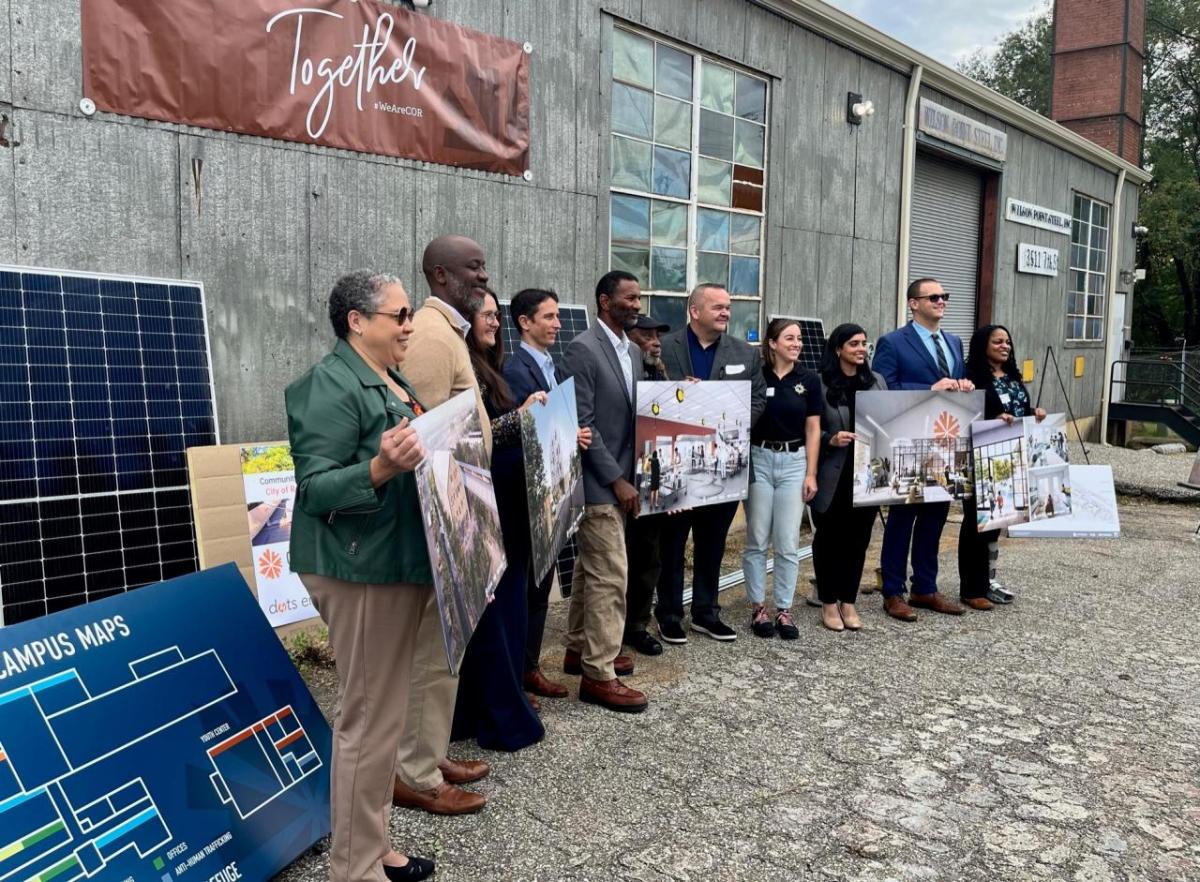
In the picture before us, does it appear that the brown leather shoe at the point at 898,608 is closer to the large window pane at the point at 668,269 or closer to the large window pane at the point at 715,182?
the large window pane at the point at 668,269

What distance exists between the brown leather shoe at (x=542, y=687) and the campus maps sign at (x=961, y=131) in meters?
9.01

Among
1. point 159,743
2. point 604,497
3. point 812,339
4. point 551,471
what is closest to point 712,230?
point 812,339

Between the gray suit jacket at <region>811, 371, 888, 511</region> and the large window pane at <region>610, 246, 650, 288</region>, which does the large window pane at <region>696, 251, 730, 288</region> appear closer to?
the large window pane at <region>610, 246, 650, 288</region>

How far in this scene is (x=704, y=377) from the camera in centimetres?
514

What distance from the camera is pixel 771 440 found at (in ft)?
17.4

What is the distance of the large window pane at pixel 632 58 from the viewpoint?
23.5 feet

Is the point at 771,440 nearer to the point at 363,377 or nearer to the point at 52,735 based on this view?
the point at 363,377

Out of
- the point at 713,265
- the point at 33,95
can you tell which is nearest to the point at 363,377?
the point at 33,95

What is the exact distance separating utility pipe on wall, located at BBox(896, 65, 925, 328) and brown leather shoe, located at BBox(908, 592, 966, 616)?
514cm

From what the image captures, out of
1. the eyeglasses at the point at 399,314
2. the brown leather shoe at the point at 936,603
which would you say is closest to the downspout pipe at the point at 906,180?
the brown leather shoe at the point at 936,603

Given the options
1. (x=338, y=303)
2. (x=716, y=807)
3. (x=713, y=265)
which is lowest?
(x=716, y=807)

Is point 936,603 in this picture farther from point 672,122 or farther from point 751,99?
point 751,99

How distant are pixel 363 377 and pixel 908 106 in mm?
9773

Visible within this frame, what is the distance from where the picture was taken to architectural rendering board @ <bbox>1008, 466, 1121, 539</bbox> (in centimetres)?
722
